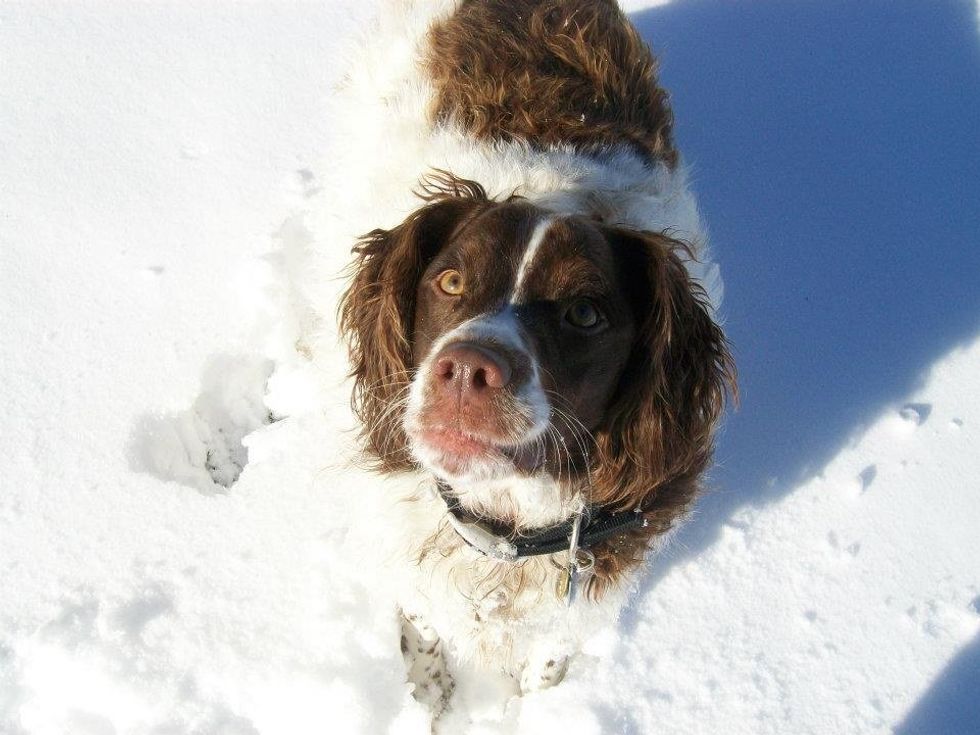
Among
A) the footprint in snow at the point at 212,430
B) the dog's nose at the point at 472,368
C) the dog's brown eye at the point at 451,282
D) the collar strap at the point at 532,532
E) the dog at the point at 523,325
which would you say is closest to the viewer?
the dog's nose at the point at 472,368

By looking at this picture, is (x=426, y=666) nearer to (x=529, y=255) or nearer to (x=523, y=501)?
(x=523, y=501)

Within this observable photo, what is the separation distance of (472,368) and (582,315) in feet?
1.44

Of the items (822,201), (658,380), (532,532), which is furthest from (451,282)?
(822,201)

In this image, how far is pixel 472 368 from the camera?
167 cm

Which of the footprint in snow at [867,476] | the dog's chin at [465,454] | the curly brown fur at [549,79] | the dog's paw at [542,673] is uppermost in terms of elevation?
the curly brown fur at [549,79]

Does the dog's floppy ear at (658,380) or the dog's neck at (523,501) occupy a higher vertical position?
the dog's floppy ear at (658,380)

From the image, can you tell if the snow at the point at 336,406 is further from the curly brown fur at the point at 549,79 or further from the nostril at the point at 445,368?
the nostril at the point at 445,368

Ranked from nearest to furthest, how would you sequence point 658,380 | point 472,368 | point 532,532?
1. point 472,368
2. point 658,380
3. point 532,532

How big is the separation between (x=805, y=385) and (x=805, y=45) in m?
2.10

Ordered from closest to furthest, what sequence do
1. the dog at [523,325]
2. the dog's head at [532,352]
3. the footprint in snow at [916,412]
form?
the dog's head at [532,352] < the dog at [523,325] < the footprint in snow at [916,412]

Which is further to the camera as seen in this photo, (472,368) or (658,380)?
(658,380)

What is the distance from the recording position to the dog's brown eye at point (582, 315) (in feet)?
6.43

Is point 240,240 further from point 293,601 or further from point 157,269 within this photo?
point 293,601

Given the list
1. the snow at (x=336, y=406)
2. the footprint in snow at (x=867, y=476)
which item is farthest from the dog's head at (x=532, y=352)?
the footprint in snow at (x=867, y=476)
